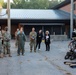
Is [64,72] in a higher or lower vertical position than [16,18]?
lower

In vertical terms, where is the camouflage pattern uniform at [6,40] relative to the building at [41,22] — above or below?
below

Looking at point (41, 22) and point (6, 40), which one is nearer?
point (6, 40)

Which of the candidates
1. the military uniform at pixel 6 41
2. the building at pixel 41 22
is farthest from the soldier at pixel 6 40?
the building at pixel 41 22

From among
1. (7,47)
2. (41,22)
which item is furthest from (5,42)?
(41,22)

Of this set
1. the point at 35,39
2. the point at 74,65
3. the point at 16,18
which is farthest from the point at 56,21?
the point at 74,65

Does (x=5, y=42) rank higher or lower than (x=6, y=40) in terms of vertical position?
lower

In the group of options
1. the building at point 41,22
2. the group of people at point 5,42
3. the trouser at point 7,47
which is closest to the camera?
the group of people at point 5,42

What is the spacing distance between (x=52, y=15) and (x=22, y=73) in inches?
1448

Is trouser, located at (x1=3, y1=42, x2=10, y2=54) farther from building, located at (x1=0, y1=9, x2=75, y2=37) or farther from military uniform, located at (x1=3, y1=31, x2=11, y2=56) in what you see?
building, located at (x1=0, y1=9, x2=75, y2=37)

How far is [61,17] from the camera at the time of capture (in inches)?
1821

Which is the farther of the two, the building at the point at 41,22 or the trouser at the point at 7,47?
the building at the point at 41,22

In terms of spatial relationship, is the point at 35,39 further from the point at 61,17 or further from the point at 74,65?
the point at 61,17

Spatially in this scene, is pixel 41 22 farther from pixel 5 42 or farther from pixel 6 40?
pixel 6 40

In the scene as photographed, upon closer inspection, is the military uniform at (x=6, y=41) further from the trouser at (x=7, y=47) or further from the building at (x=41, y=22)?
the building at (x=41, y=22)
